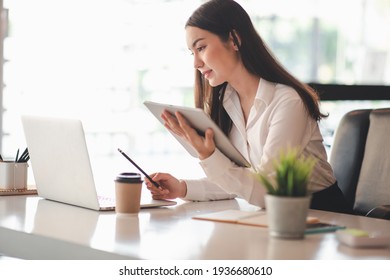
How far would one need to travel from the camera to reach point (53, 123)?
204 centimetres

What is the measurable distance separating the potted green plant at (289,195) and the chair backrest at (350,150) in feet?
3.83

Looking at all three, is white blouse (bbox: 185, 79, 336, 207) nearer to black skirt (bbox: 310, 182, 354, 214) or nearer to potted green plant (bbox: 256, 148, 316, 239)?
black skirt (bbox: 310, 182, 354, 214)

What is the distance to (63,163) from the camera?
205cm

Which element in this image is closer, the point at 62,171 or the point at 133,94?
the point at 62,171

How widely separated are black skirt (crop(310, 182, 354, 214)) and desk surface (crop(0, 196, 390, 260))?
13.5 inches

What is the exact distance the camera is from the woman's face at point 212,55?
2.37 metres

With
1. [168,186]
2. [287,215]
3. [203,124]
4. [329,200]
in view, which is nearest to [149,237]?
[287,215]

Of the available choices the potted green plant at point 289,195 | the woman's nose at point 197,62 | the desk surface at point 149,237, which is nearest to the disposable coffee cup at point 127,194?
the desk surface at point 149,237

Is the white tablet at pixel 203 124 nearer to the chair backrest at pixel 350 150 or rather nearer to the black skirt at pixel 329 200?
the black skirt at pixel 329 200

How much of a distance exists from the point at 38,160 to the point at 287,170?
0.89 metres

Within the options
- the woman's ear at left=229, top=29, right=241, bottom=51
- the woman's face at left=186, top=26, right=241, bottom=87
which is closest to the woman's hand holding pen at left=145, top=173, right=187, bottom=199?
the woman's face at left=186, top=26, right=241, bottom=87

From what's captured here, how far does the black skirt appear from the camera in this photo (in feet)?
7.77
